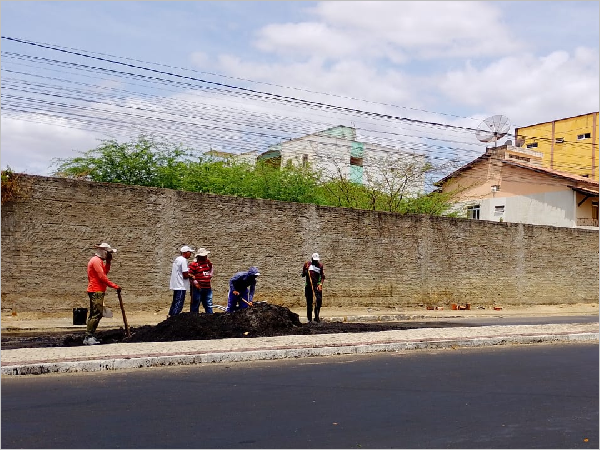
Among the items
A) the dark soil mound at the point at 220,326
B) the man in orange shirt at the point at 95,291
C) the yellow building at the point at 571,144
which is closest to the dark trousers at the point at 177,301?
the dark soil mound at the point at 220,326

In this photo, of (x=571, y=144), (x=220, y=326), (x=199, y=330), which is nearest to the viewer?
(x=199, y=330)

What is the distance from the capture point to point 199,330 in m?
12.8

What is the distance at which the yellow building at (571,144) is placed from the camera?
181ft

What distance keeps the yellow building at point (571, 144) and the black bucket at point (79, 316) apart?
42.2 m

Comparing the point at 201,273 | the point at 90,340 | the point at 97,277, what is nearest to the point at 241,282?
the point at 201,273

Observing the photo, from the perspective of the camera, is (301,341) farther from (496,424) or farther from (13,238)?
(13,238)

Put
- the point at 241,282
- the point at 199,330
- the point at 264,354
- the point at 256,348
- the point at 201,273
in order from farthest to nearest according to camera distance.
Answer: the point at 201,273
the point at 241,282
the point at 199,330
the point at 256,348
the point at 264,354

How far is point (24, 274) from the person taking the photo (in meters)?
17.2

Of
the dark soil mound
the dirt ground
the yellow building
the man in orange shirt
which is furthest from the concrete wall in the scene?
the yellow building

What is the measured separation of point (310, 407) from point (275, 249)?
48.7ft

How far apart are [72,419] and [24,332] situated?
9.18m

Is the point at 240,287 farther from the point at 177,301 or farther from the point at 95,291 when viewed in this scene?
the point at 95,291

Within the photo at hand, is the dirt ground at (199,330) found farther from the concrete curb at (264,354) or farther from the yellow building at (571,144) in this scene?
the yellow building at (571,144)

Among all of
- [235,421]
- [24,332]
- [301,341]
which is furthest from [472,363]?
[24,332]
